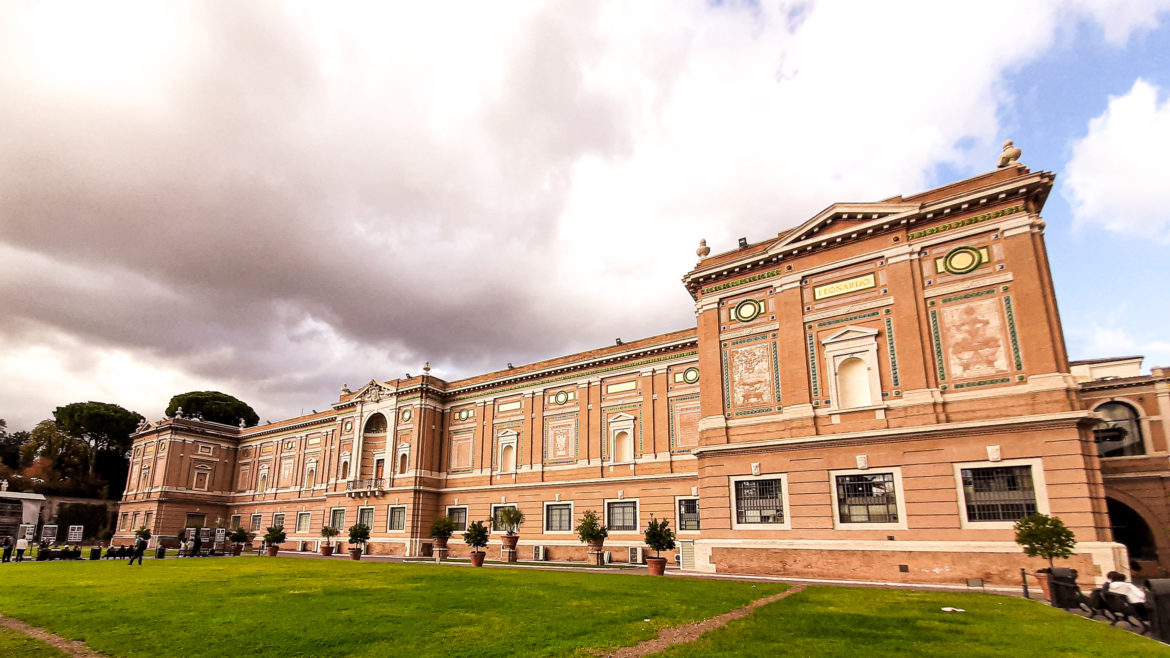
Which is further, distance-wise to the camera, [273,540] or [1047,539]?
[273,540]

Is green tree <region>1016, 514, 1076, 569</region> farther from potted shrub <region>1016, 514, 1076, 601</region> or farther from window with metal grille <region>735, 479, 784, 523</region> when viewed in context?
window with metal grille <region>735, 479, 784, 523</region>

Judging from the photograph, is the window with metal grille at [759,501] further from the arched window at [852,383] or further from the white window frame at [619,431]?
the white window frame at [619,431]

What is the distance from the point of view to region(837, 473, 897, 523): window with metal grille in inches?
823

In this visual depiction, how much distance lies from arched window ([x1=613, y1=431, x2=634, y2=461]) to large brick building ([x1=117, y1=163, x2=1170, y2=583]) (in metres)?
0.09

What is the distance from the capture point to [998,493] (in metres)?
19.2

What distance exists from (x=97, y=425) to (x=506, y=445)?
6456cm

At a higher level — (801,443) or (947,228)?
(947,228)

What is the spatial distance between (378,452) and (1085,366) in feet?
152

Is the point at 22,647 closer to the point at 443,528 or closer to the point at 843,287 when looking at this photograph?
the point at 843,287

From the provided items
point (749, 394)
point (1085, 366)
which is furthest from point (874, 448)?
point (1085, 366)

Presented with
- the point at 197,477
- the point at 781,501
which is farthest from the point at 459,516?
the point at 197,477

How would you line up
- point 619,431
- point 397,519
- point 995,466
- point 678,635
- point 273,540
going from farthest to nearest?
point 397,519, point 273,540, point 619,431, point 995,466, point 678,635

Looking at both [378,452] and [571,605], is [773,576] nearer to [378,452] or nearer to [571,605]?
[571,605]

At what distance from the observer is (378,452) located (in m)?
47.0
